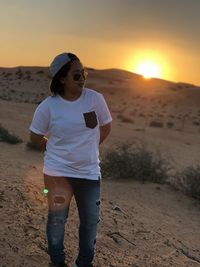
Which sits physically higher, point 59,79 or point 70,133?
point 59,79

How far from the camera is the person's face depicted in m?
4.62

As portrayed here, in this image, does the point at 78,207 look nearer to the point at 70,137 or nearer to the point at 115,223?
the point at 70,137

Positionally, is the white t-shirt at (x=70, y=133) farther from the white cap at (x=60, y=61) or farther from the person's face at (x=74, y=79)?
the white cap at (x=60, y=61)

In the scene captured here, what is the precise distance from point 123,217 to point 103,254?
170cm

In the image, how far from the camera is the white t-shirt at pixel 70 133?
4539 mm

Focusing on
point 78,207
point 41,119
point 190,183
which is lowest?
point 190,183

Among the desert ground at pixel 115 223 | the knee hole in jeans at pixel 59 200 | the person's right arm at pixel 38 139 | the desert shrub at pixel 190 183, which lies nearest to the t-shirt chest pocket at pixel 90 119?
the person's right arm at pixel 38 139

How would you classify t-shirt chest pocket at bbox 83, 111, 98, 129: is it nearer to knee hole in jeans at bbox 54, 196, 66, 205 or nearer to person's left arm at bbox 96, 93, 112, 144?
person's left arm at bbox 96, 93, 112, 144

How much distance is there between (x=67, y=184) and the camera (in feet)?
15.3

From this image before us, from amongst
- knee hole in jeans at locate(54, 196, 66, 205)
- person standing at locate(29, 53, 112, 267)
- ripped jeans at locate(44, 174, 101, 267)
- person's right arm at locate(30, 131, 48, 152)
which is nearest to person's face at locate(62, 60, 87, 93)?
person standing at locate(29, 53, 112, 267)

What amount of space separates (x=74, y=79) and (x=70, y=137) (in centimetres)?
47

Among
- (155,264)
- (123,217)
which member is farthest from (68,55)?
(123,217)

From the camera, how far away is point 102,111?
186 inches

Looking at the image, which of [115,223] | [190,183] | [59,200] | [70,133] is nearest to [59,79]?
[70,133]
